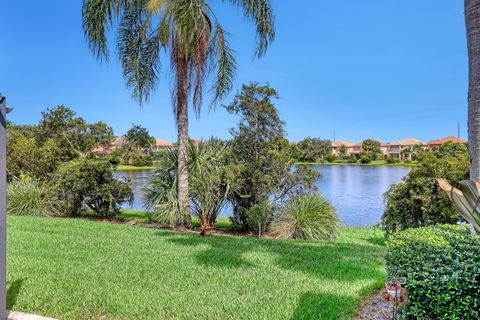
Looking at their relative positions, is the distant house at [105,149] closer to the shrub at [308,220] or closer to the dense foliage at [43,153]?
the dense foliage at [43,153]

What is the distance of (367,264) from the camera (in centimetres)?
495

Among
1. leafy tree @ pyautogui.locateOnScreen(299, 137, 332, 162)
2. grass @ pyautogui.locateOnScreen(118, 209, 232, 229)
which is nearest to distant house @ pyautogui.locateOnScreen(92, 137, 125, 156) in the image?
grass @ pyautogui.locateOnScreen(118, 209, 232, 229)

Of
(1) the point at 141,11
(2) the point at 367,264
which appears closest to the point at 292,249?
(2) the point at 367,264

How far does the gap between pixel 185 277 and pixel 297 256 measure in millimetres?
1990

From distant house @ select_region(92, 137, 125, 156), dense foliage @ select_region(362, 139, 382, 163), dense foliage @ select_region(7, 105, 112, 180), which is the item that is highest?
dense foliage @ select_region(362, 139, 382, 163)

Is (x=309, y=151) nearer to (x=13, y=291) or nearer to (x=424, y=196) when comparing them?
(x=424, y=196)

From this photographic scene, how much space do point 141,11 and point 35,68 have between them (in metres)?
10.1

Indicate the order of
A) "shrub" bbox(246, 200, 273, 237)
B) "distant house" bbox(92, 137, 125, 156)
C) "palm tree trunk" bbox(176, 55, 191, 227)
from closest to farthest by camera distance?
"shrub" bbox(246, 200, 273, 237) < "palm tree trunk" bbox(176, 55, 191, 227) < "distant house" bbox(92, 137, 125, 156)

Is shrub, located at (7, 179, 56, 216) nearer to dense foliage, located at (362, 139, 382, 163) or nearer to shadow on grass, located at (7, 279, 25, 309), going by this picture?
shadow on grass, located at (7, 279, 25, 309)

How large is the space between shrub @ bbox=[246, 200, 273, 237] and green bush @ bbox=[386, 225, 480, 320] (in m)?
6.00

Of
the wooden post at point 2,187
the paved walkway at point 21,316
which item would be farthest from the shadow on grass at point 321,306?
the wooden post at point 2,187

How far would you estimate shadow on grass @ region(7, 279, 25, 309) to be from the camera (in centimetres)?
354

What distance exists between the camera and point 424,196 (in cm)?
771

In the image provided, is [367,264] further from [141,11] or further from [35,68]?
[35,68]
